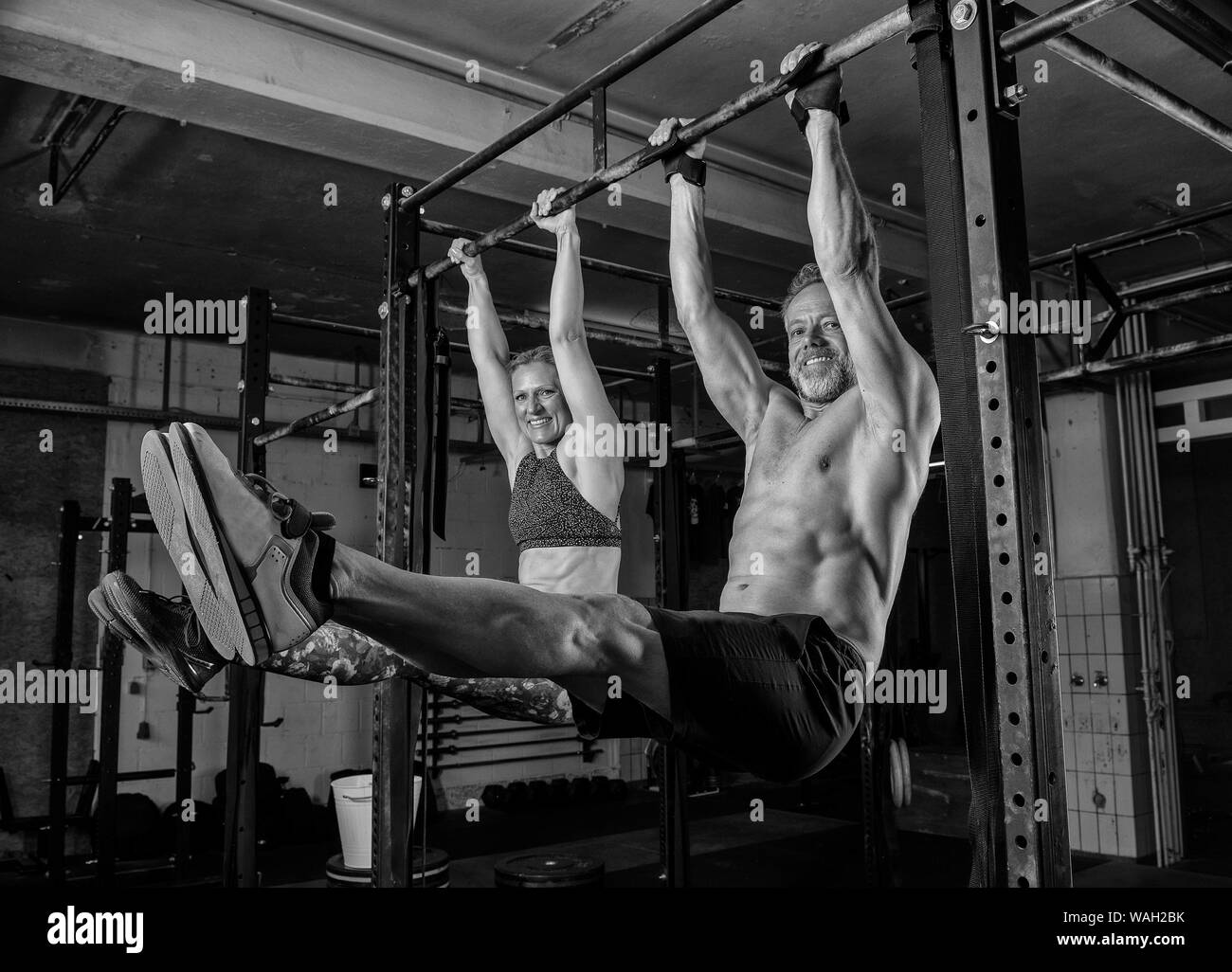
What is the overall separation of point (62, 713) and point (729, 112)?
529cm

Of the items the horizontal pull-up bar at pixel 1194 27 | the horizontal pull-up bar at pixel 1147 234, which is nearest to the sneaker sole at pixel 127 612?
the horizontal pull-up bar at pixel 1194 27

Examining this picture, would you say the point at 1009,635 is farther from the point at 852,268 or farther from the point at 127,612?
the point at 127,612

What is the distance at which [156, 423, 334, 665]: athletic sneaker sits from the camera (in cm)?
163

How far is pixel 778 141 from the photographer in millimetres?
4934

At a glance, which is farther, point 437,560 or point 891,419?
point 437,560

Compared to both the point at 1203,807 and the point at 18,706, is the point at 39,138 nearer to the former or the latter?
the point at 18,706

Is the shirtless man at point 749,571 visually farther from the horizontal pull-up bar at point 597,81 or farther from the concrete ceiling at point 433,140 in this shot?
the concrete ceiling at point 433,140

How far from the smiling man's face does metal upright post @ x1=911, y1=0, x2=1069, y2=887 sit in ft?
2.61

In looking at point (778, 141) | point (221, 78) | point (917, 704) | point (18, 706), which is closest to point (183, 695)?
point (18, 706)

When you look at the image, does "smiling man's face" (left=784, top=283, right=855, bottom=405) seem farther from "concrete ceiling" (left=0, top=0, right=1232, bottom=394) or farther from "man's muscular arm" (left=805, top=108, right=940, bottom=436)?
"concrete ceiling" (left=0, top=0, right=1232, bottom=394)

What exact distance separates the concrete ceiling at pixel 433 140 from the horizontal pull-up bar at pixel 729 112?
1.24 metres

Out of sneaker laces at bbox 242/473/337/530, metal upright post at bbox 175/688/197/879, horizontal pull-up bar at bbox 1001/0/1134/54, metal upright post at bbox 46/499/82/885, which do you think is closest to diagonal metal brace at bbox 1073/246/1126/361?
horizontal pull-up bar at bbox 1001/0/1134/54

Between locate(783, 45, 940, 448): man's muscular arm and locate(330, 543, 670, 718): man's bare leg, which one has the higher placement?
locate(783, 45, 940, 448): man's muscular arm
